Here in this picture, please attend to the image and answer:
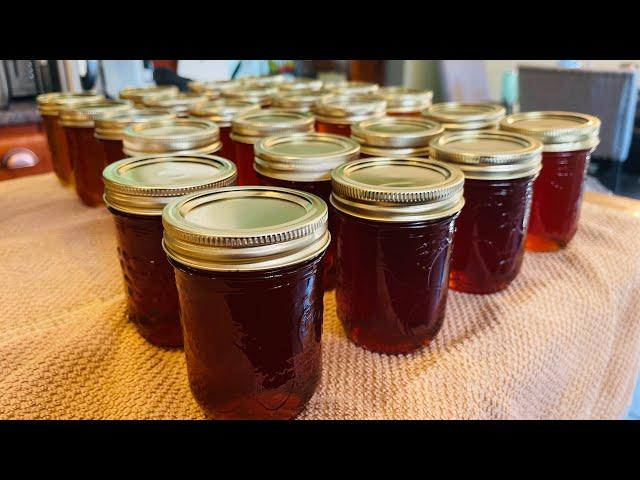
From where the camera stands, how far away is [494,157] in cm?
60

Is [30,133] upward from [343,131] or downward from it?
downward

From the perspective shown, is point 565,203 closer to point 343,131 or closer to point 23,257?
point 343,131

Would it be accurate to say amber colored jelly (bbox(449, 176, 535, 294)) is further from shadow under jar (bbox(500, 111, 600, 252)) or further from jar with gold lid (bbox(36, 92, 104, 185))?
jar with gold lid (bbox(36, 92, 104, 185))

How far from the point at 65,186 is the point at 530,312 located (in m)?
0.82

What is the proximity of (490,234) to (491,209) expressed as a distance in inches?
1.2

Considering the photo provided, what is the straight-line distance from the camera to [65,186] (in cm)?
100

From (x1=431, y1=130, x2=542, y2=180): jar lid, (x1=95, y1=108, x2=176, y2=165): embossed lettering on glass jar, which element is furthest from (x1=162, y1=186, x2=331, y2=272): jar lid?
(x1=95, y1=108, x2=176, y2=165): embossed lettering on glass jar

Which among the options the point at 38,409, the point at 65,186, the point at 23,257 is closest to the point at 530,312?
the point at 38,409

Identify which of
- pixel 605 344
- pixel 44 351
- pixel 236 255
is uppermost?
pixel 236 255

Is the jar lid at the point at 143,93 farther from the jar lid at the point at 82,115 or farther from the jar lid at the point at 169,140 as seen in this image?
the jar lid at the point at 169,140

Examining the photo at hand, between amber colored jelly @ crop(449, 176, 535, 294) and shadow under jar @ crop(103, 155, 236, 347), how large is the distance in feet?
0.90

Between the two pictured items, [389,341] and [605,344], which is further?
[605,344]

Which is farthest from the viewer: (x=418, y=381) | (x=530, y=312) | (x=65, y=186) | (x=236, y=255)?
(x=65, y=186)

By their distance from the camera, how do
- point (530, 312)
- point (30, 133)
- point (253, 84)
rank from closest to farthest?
1. point (530, 312)
2. point (253, 84)
3. point (30, 133)
